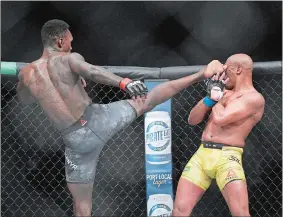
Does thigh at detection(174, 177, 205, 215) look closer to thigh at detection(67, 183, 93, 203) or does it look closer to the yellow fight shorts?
the yellow fight shorts

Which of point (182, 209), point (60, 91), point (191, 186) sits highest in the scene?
point (60, 91)

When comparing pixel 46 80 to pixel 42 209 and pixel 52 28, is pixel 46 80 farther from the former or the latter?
pixel 42 209

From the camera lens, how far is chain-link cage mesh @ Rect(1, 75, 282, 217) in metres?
4.16

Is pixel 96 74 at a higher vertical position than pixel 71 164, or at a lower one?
higher

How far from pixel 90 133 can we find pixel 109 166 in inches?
36.9

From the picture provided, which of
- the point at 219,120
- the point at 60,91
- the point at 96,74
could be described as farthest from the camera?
the point at 219,120

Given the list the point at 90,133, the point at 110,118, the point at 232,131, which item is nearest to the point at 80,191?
the point at 90,133

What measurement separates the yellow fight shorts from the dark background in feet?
2.22

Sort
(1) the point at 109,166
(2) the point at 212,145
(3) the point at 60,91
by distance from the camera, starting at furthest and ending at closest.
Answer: (1) the point at 109,166 → (2) the point at 212,145 → (3) the point at 60,91

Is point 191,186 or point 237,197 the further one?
point 191,186

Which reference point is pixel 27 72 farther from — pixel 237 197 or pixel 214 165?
pixel 237 197

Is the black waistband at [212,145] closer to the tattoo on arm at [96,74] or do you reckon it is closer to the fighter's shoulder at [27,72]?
the tattoo on arm at [96,74]

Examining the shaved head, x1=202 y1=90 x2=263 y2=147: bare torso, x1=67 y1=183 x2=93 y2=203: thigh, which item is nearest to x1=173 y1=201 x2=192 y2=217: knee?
x1=202 y1=90 x2=263 y2=147: bare torso

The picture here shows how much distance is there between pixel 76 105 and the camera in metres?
3.31
